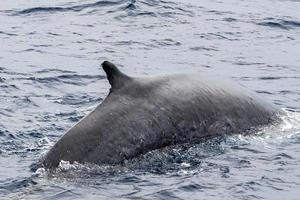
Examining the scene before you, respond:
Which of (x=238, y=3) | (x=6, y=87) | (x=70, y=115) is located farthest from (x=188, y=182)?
(x=238, y=3)

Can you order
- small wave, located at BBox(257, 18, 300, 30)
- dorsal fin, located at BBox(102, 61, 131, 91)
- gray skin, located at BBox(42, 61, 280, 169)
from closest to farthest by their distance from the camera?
1. gray skin, located at BBox(42, 61, 280, 169)
2. dorsal fin, located at BBox(102, 61, 131, 91)
3. small wave, located at BBox(257, 18, 300, 30)

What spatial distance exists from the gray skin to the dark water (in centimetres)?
21

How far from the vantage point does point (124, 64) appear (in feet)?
71.7

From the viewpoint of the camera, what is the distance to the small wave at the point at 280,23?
2865 cm

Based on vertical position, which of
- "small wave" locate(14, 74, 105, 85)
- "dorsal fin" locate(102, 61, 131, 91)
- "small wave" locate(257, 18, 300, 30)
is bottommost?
"small wave" locate(14, 74, 105, 85)

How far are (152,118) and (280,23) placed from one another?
1729cm

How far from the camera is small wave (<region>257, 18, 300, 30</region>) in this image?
2865cm

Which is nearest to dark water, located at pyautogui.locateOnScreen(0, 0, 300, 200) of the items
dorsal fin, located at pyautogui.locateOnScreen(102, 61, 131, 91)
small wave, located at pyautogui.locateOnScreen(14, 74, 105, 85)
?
small wave, located at pyautogui.locateOnScreen(14, 74, 105, 85)

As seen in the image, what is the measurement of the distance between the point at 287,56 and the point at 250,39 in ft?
7.87

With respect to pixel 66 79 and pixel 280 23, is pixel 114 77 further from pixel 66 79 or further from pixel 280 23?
pixel 280 23

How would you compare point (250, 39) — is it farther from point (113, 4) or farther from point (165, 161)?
point (165, 161)

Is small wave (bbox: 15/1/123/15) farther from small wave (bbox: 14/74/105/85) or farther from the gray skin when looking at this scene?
the gray skin

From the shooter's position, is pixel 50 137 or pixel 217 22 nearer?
pixel 50 137

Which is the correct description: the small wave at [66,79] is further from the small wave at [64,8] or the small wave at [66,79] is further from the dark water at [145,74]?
the small wave at [64,8]
